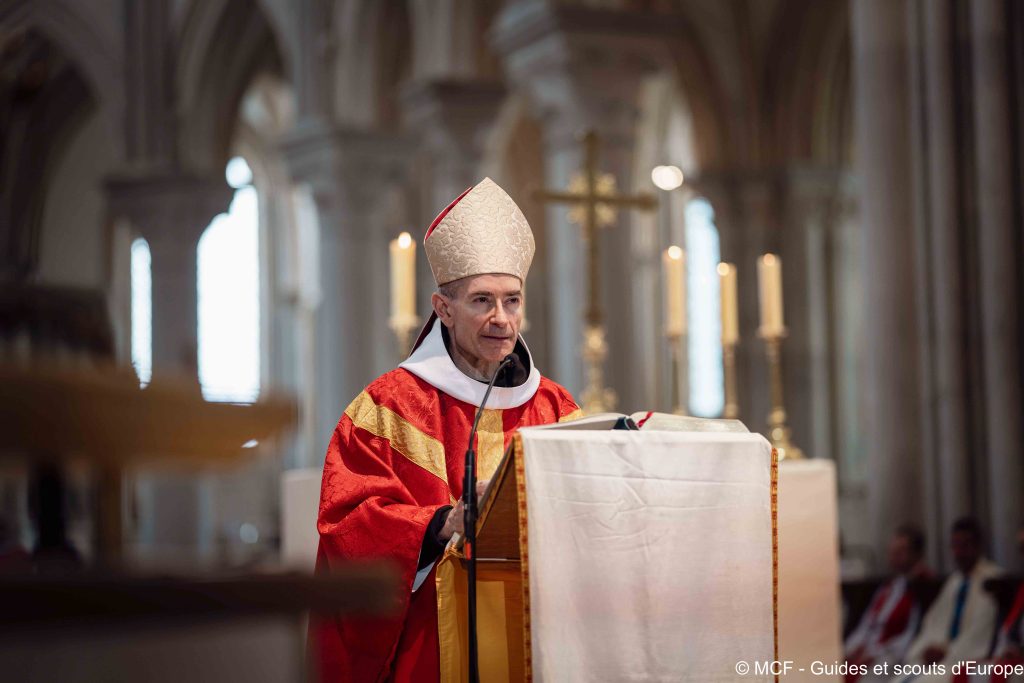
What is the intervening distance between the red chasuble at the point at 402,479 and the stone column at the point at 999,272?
15.3 ft

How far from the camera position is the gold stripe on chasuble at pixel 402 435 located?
3510mm

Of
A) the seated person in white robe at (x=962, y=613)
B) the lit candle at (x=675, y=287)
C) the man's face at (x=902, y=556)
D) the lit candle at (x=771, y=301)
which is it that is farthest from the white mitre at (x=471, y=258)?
the man's face at (x=902, y=556)

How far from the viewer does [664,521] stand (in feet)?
10.4

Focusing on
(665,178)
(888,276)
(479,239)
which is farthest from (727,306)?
(665,178)

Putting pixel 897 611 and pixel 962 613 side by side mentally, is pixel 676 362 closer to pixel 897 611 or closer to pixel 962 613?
pixel 962 613

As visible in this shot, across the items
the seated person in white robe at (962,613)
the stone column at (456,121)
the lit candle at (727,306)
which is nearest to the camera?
the lit candle at (727,306)

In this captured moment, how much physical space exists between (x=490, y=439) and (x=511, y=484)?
24.2 inches

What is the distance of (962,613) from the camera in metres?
7.11

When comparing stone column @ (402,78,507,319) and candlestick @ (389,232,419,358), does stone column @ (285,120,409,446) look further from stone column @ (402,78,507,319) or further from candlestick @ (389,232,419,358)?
candlestick @ (389,232,419,358)

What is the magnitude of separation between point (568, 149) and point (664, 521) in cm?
742

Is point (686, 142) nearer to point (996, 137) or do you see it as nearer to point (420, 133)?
point (420, 133)

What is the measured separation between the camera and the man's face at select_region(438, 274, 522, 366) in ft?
11.7

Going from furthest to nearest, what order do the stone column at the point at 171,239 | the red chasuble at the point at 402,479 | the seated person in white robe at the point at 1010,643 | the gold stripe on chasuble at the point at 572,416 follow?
the stone column at the point at 171,239, the seated person in white robe at the point at 1010,643, the gold stripe on chasuble at the point at 572,416, the red chasuble at the point at 402,479

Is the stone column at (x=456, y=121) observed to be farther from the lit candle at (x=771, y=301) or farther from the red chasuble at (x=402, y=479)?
the red chasuble at (x=402, y=479)
